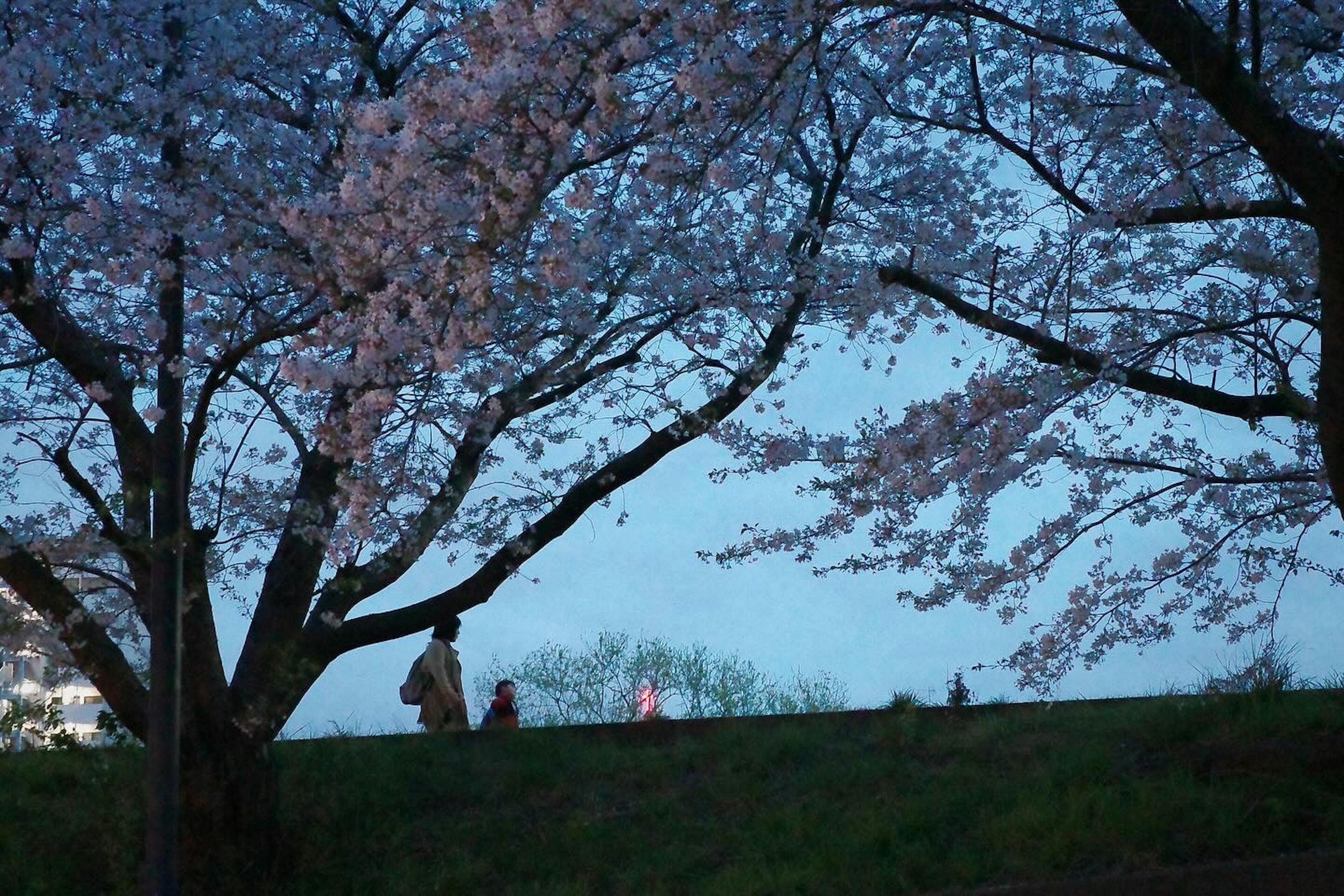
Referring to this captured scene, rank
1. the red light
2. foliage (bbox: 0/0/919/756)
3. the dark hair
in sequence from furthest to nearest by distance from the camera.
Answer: the red light, the dark hair, foliage (bbox: 0/0/919/756)

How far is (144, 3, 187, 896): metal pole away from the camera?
20.9ft

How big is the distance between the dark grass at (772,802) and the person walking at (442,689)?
2.47ft

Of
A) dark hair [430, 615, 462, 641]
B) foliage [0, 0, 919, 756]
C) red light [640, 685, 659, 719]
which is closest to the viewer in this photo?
foliage [0, 0, 919, 756]

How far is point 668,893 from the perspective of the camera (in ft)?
23.8

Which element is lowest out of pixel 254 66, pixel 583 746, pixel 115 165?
pixel 583 746

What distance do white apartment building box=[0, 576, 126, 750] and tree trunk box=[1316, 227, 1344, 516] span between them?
291 inches

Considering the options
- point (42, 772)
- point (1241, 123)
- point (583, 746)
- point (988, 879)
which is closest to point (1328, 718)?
point (988, 879)

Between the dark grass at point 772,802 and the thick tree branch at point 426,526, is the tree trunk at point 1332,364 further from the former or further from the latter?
the thick tree branch at point 426,526

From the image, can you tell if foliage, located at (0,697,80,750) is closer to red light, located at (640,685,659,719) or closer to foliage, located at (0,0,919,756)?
foliage, located at (0,0,919,756)

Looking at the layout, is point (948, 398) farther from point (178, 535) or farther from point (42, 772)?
point (42, 772)

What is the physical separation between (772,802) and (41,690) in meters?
5.27

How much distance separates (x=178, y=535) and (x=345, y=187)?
2.52 m

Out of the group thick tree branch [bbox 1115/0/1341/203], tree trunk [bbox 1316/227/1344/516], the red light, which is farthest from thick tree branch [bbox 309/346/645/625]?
the red light

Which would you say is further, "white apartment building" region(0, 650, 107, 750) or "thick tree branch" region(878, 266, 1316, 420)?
"white apartment building" region(0, 650, 107, 750)
